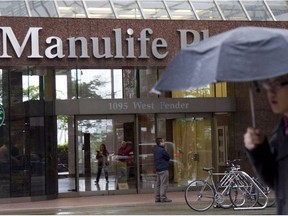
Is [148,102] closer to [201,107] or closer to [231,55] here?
[201,107]

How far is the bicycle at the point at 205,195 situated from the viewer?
46.4 ft

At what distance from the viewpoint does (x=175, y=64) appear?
3.69m

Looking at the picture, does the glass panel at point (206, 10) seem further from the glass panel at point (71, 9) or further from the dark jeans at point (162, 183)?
the dark jeans at point (162, 183)

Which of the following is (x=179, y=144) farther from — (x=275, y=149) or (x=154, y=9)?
(x=275, y=149)

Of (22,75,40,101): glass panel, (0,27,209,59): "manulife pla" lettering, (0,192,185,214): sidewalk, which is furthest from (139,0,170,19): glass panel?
(0,192,185,214): sidewalk

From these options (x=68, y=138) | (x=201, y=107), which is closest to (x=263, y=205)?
(x=201, y=107)

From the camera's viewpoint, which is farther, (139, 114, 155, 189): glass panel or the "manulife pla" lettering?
(139, 114, 155, 189): glass panel

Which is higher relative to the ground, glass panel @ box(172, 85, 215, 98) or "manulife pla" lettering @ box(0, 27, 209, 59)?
"manulife pla" lettering @ box(0, 27, 209, 59)

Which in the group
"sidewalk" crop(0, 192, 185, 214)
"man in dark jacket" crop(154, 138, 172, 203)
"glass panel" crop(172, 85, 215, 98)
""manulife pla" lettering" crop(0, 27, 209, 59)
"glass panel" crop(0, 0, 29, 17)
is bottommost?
"sidewalk" crop(0, 192, 185, 214)

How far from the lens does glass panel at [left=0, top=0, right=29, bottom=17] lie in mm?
17469

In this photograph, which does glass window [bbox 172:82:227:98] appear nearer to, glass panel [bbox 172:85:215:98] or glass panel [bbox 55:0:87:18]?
glass panel [bbox 172:85:215:98]

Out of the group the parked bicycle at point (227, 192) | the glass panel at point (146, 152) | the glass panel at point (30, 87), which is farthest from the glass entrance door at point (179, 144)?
the parked bicycle at point (227, 192)

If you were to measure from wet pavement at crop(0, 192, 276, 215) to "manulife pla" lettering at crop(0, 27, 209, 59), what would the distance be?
3918 millimetres

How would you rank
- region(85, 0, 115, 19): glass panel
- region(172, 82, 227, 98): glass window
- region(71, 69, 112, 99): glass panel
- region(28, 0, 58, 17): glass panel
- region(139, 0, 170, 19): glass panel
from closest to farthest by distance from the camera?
region(28, 0, 58, 17): glass panel < region(85, 0, 115, 19): glass panel < region(139, 0, 170, 19): glass panel < region(71, 69, 112, 99): glass panel < region(172, 82, 227, 98): glass window
